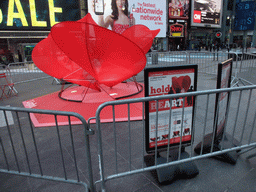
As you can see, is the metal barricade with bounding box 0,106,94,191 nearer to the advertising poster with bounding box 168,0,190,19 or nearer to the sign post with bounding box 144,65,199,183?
the sign post with bounding box 144,65,199,183

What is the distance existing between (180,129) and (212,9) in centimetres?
4594

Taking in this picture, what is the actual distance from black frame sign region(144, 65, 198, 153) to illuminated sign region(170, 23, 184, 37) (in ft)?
119

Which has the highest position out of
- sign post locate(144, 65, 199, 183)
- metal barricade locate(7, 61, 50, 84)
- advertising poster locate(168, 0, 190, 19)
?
advertising poster locate(168, 0, 190, 19)

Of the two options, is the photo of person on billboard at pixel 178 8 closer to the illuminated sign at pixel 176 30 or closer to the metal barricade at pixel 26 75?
the illuminated sign at pixel 176 30

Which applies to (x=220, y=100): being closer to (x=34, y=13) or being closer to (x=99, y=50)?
(x=99, y=50)

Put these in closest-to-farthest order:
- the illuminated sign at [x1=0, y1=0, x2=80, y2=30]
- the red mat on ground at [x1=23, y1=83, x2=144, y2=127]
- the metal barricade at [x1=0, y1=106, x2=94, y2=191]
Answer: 1. the metal barricade at [x1=0, y1=106, x2=94, y2=191]
2. the red mat on ground at [x1=23, y1=83, x2=144, y2=127]
3. the illuminated sign at [x1=0, y1=0, x2=80, y2=30]

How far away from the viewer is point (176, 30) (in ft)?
118

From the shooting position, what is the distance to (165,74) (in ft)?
8.09

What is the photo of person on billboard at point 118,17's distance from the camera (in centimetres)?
2436

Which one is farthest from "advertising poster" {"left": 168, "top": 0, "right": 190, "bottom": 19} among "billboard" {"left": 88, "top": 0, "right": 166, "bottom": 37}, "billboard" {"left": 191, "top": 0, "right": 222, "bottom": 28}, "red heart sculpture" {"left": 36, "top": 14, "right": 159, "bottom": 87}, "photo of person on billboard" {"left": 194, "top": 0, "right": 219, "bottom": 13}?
"red heart sculpture" {"left": 36, "top": 14, "right": 159, "bottom": 87}

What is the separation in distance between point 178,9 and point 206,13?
835 centimetres

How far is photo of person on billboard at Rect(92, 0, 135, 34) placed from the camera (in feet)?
79.9

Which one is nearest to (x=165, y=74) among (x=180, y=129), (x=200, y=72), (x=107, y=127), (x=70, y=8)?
(x=180, y=129)

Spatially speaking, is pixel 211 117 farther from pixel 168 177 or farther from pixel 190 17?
pixel 190 17
